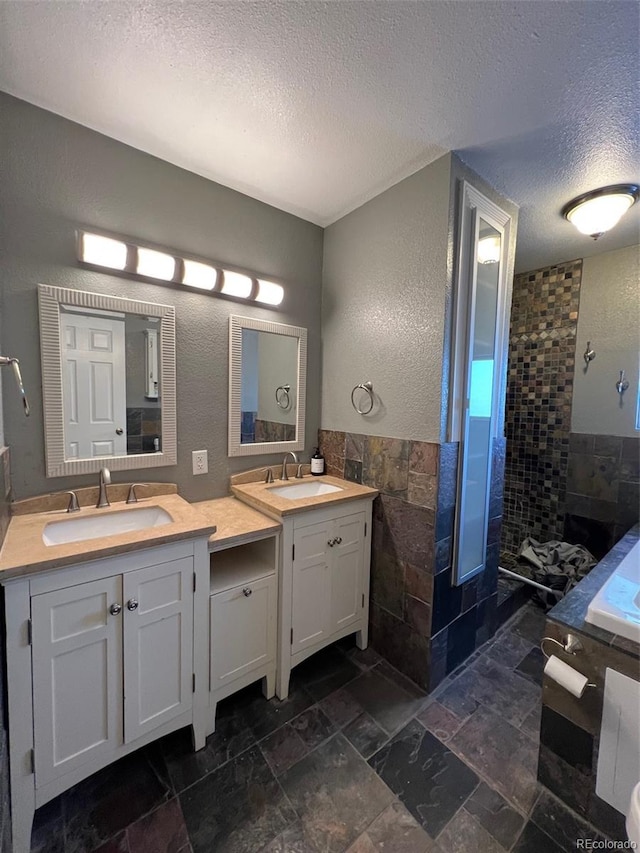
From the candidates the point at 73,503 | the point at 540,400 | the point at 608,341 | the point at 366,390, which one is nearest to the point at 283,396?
the point at 366,390

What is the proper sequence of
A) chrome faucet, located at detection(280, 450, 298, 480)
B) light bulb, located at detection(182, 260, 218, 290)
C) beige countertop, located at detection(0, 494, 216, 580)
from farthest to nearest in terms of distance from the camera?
chrome faucet, located at detection(280, 450, 298, 480), light bulb, located at detection(182, 260, 218, 290), beige countertop, located at detection(0, 494, 216, 580)

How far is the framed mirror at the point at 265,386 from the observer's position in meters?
1.81

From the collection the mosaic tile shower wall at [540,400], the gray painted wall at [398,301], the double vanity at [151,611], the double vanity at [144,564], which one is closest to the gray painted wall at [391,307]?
the gray painted wall at [398,301]

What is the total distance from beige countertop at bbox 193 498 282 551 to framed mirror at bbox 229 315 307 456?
1.00 feet

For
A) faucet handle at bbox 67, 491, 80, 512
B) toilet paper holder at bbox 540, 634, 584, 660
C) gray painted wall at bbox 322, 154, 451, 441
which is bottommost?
toilet paper holder at bbox 540, 634, 584, 660

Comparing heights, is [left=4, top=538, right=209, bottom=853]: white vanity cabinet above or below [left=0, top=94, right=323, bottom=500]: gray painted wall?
below

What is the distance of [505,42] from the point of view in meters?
0.98

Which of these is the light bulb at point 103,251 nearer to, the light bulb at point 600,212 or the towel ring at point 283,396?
the towel ring at point 283,396

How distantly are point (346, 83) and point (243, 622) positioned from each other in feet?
6.73

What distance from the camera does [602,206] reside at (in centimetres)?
166

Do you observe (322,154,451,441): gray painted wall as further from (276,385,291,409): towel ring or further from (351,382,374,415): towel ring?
(276,385,291,409): towel ring

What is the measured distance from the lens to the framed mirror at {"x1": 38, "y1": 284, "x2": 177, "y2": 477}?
1.34m

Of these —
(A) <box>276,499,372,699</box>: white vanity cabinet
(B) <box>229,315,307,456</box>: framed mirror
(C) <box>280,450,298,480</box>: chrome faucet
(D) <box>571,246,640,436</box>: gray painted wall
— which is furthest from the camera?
(D) <box>571,246,640,436</box>: gray painted wall

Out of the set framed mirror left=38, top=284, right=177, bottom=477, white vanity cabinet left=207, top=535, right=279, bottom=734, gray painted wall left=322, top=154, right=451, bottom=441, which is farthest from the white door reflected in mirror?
gray painted wall left=322, top=154, right=451, bottom=441
